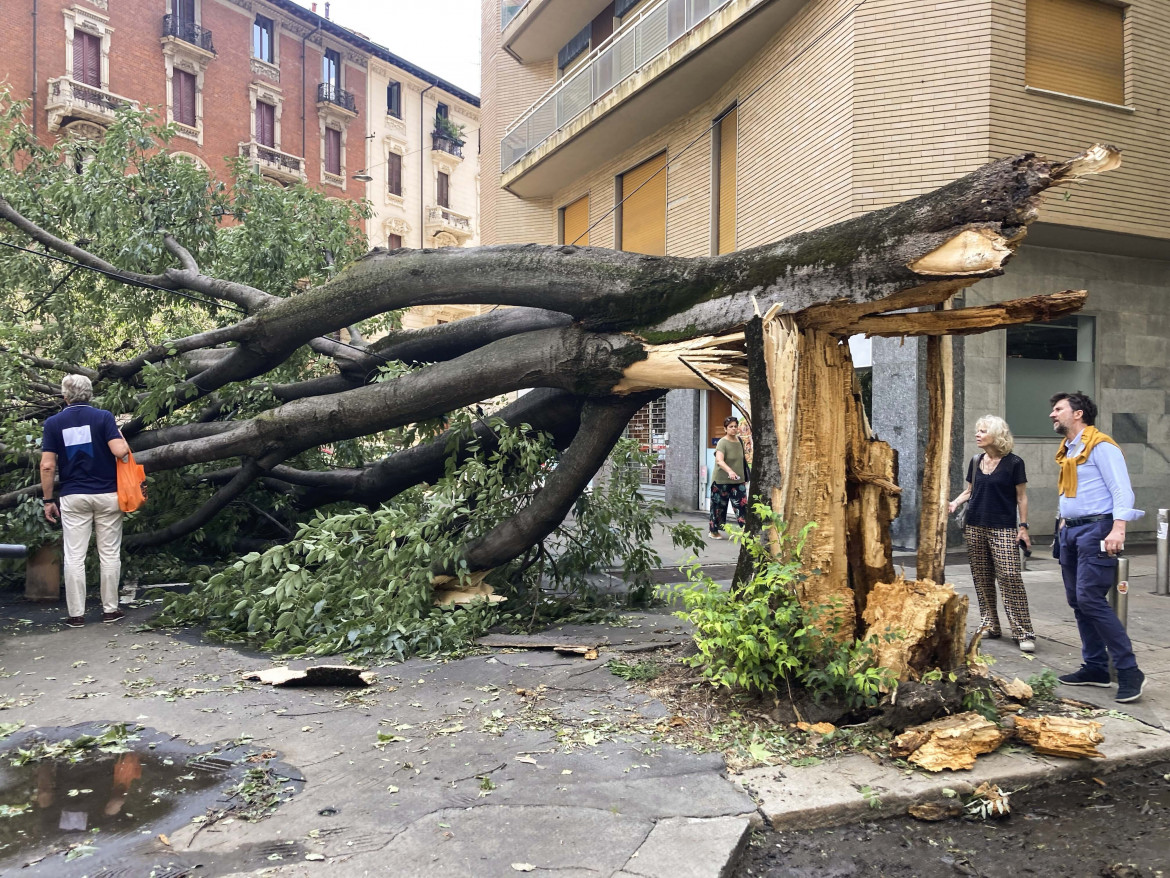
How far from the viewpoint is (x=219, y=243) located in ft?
33.7

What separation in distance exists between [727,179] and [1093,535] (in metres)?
11.2

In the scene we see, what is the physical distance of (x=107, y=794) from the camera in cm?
357

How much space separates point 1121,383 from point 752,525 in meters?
10.7

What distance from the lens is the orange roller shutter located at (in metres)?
14.8

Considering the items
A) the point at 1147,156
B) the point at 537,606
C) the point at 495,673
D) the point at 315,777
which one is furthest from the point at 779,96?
the point at 315,777

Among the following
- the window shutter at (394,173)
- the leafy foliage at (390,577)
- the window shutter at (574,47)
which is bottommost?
the leafy foliage at (390,577)

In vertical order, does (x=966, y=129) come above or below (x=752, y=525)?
above

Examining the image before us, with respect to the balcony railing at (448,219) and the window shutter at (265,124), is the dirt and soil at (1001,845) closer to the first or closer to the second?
the window shutter at (265,124)

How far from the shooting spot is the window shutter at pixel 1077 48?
11.1 m

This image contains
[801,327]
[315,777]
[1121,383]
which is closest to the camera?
[315,777]

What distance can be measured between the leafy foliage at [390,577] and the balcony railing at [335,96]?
33807 mm

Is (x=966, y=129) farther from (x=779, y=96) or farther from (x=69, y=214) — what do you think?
(x=69, y=214)

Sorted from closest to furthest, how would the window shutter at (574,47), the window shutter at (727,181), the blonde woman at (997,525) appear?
the blonde woman at (997,525) < the window shutter at (727,181) < the window shutter at (574,47)

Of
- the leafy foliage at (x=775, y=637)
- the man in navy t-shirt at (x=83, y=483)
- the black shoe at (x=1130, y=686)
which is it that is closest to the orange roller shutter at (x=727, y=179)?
the man in navy t-shirt at (x=83, y=483)
